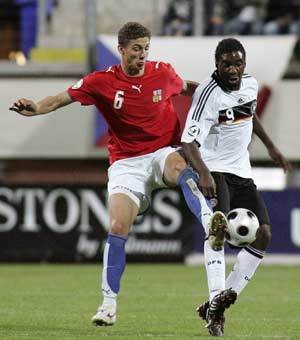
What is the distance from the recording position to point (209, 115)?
27.3 feet

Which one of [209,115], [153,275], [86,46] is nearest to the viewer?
[209,115]

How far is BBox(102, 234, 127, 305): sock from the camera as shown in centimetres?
841

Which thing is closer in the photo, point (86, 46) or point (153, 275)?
point (153, 275)

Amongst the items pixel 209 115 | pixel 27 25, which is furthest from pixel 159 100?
pixel 27 25

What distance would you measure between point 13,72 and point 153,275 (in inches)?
222

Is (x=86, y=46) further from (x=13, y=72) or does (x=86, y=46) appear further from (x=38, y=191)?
(x=38, y=191)

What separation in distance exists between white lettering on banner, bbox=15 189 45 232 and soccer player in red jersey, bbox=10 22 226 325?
8636 millimetres

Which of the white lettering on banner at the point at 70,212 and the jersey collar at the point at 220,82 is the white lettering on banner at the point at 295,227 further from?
the jersey collar at the point at 220,82

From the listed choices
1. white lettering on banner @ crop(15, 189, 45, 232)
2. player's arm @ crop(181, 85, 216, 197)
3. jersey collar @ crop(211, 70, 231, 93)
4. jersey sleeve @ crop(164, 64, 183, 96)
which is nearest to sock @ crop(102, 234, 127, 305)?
player's arm @ crop(181, 85, 216, 197)

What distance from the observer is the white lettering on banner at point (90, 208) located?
17344 millimetres

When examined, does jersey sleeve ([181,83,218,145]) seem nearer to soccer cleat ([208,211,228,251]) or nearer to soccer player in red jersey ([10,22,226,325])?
soccer player in red jersey ([10,22,226,325])

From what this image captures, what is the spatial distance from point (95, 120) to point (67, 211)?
2.16 m

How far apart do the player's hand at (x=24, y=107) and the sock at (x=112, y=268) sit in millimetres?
1076

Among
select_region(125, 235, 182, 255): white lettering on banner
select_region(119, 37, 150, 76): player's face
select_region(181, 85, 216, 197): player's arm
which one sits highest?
select_region(119, 37, 150, 76): player's face
